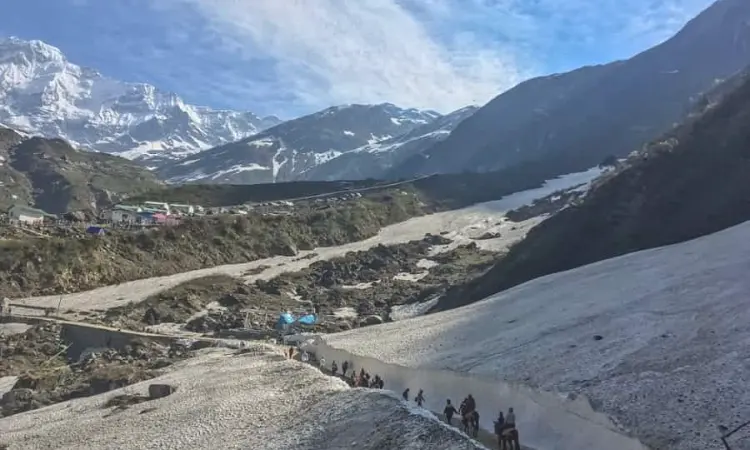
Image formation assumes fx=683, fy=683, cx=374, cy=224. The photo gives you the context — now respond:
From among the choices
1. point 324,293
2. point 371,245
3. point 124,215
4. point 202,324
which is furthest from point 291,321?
point 124,215

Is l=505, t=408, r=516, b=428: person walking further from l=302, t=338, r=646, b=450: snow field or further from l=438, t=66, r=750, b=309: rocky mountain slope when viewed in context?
l=438, t=66, r=750, b=309: rocky mountain slope

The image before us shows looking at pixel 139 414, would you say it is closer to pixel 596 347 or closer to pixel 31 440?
pixel 31 440

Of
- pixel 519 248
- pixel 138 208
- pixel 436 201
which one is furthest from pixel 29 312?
pixel 436 201

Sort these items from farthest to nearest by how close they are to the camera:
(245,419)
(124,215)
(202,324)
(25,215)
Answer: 1. (124,215)
2. (25,215)
3. (202,324)
4. (245,419)

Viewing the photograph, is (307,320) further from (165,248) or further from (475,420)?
(475,420)

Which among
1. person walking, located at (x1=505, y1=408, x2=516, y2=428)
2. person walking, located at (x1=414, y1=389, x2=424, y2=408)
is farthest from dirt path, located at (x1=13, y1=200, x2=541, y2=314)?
person walking, located at (x1=505, y1=408, x2=516, y2=428)

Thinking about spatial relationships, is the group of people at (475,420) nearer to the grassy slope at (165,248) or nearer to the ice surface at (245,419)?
the ice surface at (245,419)

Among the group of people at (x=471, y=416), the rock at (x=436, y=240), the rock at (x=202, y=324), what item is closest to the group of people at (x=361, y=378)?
the group of people at (x=471, y=416)
